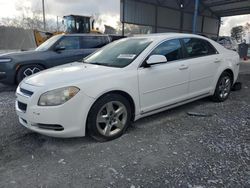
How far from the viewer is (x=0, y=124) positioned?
165 inches

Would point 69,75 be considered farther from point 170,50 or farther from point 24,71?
point 24,71

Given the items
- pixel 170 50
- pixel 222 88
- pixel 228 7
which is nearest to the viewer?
pixel 170 50

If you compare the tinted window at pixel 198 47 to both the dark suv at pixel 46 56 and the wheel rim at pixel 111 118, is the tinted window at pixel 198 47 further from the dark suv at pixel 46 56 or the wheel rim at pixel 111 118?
the dark suv at pixel 46 56

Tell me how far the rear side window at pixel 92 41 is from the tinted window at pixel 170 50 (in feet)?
14.7

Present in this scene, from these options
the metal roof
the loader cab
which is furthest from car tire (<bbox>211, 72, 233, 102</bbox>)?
the metal roof

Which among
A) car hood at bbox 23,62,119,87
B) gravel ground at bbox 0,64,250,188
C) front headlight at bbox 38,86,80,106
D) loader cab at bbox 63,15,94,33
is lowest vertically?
gravel ground at bbox 0,64,250,188

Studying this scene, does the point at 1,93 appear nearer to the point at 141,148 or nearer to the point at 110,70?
the point at 110,70

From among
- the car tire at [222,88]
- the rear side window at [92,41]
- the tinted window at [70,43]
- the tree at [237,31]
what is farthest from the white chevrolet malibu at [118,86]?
the tree at [237,31]

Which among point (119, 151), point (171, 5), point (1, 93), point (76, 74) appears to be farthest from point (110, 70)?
point (171, 5)

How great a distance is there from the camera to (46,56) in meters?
7.14

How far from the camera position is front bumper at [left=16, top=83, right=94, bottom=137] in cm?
310

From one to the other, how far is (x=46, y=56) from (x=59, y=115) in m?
4.53

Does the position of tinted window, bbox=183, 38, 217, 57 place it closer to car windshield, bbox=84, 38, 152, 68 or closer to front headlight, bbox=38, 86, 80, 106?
car windshield, bbox=84, 38, 152, 68

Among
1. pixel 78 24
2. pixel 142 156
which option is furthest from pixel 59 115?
pixel 78 24
